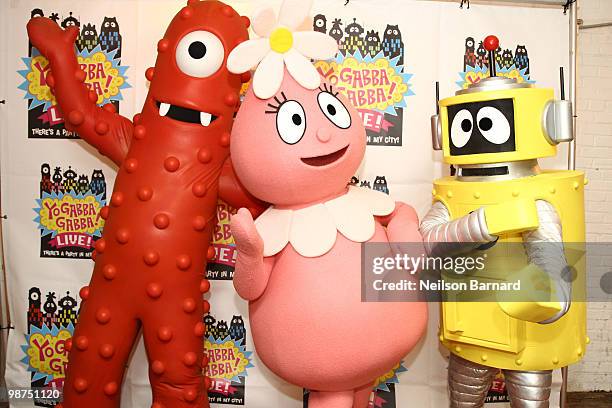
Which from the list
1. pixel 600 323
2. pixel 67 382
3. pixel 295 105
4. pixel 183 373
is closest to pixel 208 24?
pixel 295 105

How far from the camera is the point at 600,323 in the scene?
87.8 inches

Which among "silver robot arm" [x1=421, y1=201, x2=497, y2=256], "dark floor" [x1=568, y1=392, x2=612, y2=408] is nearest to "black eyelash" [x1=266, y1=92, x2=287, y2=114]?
"silver robot arm" [x1=421, y1=201, x2=497, y2=256]

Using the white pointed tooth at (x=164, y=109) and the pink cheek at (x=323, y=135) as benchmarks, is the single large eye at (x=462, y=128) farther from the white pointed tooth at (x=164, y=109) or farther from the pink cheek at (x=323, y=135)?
the white pointed tooth at (x=164, y=109)

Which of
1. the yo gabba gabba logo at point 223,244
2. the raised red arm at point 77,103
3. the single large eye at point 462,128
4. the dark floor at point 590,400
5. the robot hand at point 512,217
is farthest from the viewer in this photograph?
the dark floor at point 590,400

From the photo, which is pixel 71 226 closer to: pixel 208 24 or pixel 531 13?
pixel 208 24

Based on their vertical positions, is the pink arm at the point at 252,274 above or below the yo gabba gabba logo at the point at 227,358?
above

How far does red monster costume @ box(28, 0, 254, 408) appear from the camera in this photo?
1528 mm

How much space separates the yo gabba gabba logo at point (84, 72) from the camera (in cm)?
188

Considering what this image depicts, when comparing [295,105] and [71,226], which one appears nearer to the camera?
[295,105]

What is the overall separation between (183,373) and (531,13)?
1751 mm

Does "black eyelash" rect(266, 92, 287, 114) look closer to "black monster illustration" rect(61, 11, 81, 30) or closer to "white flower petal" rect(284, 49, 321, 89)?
"white flower petal" rect(284, 49, 321, 89)

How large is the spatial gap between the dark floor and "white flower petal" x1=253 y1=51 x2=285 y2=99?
5.81 ft

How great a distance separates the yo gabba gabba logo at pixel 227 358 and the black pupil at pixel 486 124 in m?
1.07

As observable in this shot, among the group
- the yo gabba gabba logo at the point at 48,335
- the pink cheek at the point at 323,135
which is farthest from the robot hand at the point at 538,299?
the yo gabba gabba logo at the point at 48,335
